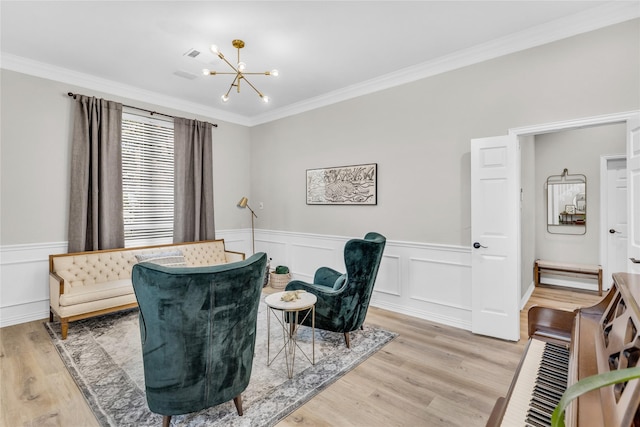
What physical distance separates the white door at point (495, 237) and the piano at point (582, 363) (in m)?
1.72

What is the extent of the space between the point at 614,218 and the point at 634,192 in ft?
9.77

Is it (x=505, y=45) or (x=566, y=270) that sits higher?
(x=505, y=45)

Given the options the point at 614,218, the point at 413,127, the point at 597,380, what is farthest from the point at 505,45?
the point at 597,380

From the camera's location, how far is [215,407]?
212cm

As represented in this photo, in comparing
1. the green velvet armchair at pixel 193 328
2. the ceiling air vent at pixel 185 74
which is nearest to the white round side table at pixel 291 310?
the green velvet armchair at pixel 193 328

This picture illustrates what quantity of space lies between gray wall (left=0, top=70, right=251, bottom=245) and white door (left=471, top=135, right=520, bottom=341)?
479 cm

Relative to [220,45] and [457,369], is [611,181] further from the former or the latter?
[220,45]

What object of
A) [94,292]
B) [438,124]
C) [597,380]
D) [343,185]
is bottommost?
[94,292]

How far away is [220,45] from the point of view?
10.6 ft

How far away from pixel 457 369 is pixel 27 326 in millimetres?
4506

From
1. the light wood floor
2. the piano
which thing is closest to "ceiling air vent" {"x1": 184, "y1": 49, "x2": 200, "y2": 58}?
the light wood floor

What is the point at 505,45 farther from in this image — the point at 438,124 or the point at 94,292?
the point at 94,292

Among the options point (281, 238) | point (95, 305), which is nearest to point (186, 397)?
point (95, 305)

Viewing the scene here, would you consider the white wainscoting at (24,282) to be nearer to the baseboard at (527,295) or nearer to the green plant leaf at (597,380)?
the green plant leaf at (597,380)
